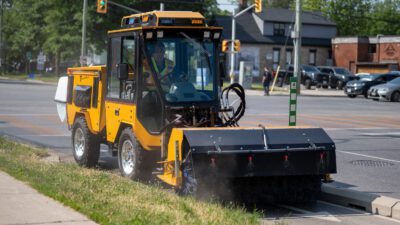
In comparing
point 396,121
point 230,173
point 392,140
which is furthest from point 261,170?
point 396,121

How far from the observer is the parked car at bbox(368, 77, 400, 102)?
4075cm

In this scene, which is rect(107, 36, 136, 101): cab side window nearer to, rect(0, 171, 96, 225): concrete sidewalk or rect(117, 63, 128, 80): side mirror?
rect(117, 63, 128, 80): side mirror

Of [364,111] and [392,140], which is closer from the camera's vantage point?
[392,140]

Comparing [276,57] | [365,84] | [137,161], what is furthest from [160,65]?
[276,57]

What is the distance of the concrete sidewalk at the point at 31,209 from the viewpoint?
736 centimetres

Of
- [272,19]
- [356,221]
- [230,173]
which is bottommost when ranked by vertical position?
[356,221]

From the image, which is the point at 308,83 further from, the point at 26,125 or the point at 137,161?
the point at 137,161

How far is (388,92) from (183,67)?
3204cm

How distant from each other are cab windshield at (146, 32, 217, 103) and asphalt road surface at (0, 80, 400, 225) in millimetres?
2325

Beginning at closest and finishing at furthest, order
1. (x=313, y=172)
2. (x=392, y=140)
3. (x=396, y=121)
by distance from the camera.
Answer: (x=313, y=172), (x=392, y=140), (x=396, y=121)

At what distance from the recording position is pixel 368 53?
72438 millimetres

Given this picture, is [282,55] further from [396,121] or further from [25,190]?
[25,190]

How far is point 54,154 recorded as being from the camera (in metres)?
13.8

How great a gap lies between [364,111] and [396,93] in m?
10.9
